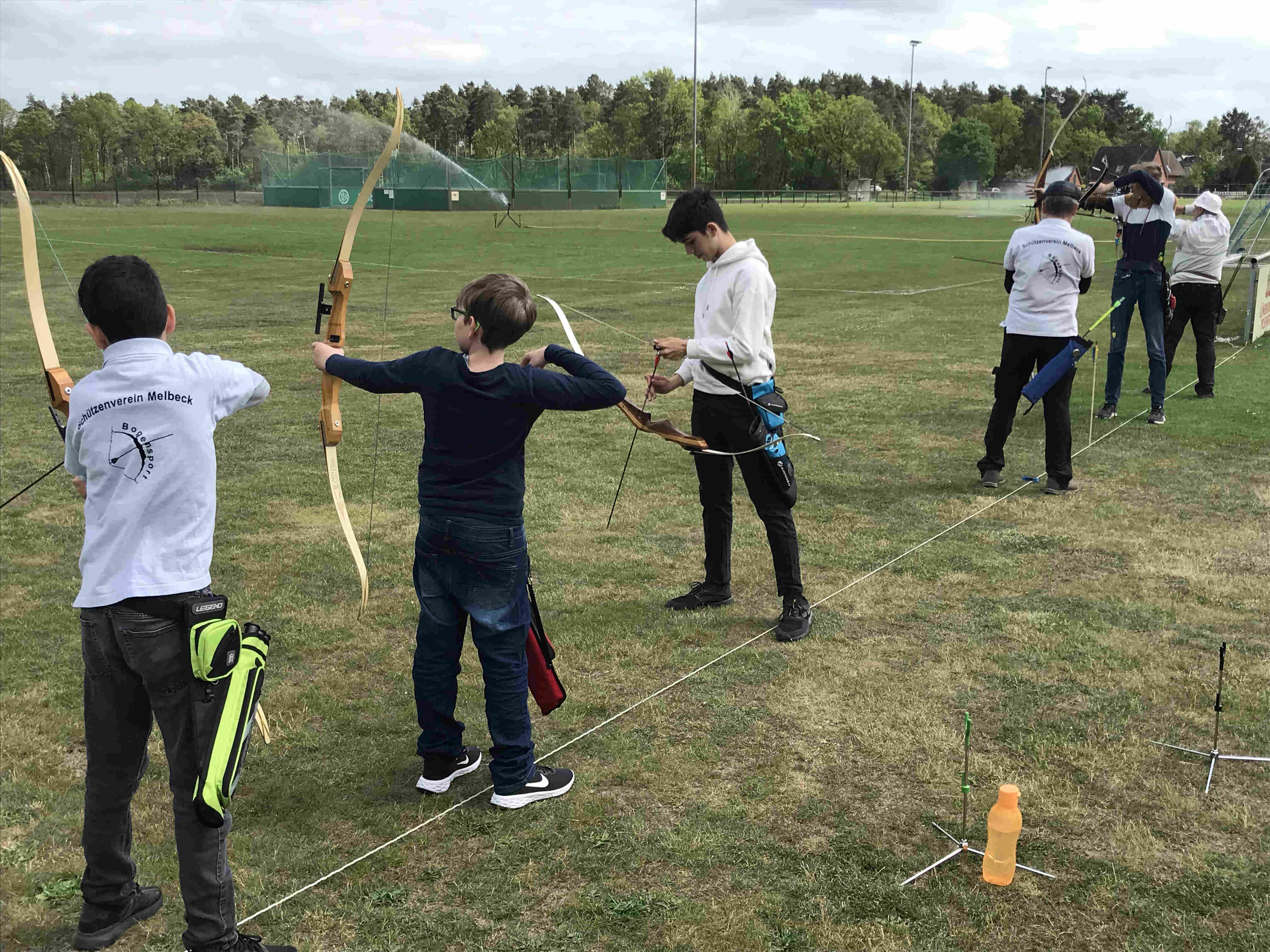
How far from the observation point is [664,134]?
400ft

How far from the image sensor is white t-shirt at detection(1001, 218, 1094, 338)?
798 centimetres

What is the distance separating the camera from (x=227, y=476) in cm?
916

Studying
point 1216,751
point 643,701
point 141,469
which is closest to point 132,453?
point 141,469

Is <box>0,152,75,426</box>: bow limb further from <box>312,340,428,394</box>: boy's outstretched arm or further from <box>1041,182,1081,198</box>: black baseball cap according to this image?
<box>1041,182,1081,198</box>: black baseball cap

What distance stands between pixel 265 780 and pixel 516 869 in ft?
4.09

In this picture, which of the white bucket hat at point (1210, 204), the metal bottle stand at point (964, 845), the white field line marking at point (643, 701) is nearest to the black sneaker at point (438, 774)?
the white field line marking at point (643, 701)

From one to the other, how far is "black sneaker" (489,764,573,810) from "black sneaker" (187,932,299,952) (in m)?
1.00

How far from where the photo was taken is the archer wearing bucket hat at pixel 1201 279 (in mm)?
11312

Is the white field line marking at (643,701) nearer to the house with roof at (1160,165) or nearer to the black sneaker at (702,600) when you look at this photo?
the black sneaker at (702,600)

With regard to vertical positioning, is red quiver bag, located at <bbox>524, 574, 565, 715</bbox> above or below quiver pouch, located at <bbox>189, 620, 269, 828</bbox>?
below

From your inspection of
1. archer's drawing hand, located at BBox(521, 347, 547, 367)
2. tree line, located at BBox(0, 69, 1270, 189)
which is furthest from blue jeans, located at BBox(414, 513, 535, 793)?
tree line, located at BBox(0, 69, 1270, 189)

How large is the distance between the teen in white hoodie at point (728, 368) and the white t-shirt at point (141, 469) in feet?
8.84

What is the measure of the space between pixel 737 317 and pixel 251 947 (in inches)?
141

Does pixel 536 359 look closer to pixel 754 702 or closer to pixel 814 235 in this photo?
pixel 754 702
